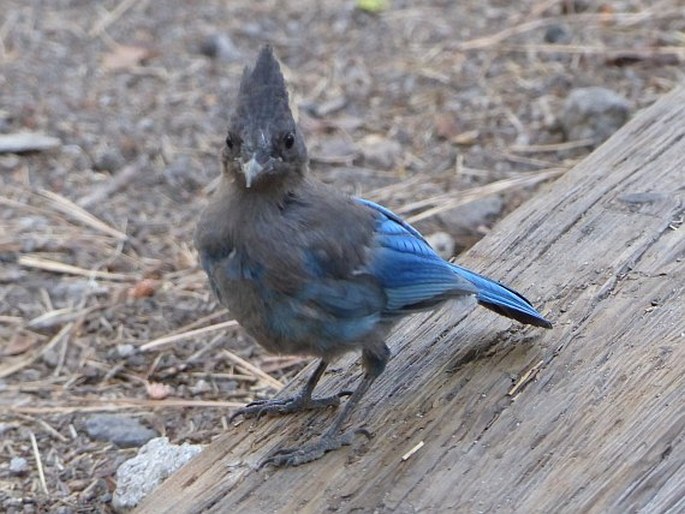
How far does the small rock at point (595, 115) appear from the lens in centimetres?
569

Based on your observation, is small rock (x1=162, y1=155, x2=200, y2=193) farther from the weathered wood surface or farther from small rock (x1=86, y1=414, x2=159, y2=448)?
the weathered wood surface

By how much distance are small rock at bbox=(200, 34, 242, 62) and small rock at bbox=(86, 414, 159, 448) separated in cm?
290

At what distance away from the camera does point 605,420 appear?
2984 mm

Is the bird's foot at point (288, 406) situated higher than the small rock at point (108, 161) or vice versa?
the bird's foot at point (288, 406)

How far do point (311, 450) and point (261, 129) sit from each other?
0.75 metres

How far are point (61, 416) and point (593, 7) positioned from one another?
3934 mm

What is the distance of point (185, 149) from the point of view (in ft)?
19.3

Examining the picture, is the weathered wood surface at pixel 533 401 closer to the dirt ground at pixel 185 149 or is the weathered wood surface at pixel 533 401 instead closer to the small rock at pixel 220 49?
the dirt ground at pixel 185 149

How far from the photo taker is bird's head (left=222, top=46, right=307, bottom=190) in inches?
119

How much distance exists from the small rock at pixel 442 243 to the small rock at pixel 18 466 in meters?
1.71

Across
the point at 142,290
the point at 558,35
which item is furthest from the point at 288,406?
the point at 558,35

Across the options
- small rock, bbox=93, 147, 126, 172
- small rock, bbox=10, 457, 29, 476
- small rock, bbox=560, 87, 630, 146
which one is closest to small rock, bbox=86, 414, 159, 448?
small rock, bbox=10, 457, 29, 476

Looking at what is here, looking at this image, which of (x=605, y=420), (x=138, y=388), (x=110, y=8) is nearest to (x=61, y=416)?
(x=138, y=388)

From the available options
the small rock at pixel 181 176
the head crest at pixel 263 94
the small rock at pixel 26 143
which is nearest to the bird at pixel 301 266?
the head crest at pixel 263 94
